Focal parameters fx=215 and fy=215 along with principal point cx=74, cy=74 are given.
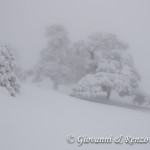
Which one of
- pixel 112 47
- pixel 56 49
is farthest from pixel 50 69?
pixel 112 47

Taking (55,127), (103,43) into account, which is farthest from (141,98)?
(55,127)

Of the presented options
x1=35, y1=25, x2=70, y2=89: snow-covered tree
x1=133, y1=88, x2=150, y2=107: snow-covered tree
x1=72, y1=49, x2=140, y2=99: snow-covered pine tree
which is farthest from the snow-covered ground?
x1=35, y1=25, x2=70, y2=89: snow-covered tree

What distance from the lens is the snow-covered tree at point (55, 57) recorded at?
20.3 m

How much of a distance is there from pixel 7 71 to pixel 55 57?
432 inches

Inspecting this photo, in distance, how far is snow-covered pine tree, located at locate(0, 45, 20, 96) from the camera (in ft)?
31.3

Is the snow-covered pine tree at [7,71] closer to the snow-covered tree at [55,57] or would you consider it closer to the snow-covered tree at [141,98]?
the snow-covered tree at [55,57]

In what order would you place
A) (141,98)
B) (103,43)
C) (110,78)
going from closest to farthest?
(110,78) < (141,98) < (103,43)

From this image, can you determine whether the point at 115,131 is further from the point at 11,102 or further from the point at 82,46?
the point at 82,46

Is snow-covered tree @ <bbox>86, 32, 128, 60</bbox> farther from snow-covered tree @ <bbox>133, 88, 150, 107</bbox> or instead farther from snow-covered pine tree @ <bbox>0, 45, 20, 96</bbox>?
snow-covered pine tree @ <bbox>0, 45, 20, 96</bbox>

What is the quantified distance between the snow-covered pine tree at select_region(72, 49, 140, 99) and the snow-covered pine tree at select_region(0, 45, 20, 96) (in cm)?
591

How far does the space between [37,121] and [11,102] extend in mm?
1648

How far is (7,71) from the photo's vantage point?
392 inches

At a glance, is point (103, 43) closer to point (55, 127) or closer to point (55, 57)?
point (55, 57)

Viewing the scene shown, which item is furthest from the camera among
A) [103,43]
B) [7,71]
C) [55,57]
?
[55,57]
